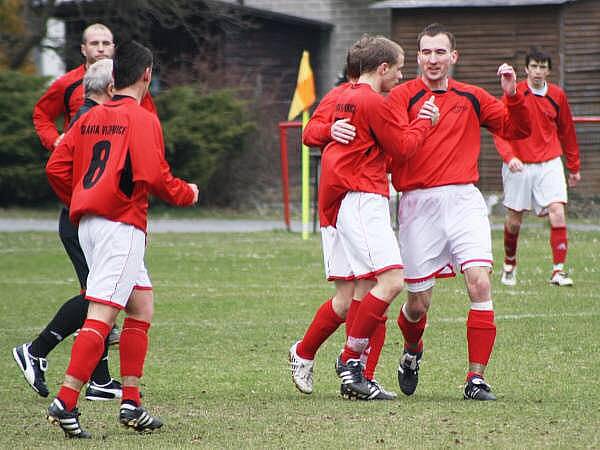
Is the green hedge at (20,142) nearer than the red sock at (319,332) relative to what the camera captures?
No

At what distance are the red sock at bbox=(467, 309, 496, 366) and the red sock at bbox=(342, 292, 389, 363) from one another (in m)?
0.51

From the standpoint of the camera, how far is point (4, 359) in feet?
29.2

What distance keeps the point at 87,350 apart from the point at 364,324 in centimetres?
167

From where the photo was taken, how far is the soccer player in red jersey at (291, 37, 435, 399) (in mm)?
7129

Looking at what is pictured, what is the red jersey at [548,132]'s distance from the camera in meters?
13.1

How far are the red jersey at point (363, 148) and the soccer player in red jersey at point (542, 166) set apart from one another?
5778mm

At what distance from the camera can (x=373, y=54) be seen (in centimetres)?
728

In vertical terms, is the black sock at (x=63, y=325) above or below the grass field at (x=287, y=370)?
above

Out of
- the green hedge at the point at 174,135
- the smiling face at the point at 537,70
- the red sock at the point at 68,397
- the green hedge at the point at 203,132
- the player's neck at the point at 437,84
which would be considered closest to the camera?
the red sock at the point at 68,397

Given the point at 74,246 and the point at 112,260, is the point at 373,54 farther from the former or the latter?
the point at 74,246

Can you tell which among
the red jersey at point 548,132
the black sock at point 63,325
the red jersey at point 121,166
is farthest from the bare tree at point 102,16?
the red jersey at point 121,166

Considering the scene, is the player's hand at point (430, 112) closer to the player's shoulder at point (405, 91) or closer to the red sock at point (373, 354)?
the player's shoulder at point (405, 91)

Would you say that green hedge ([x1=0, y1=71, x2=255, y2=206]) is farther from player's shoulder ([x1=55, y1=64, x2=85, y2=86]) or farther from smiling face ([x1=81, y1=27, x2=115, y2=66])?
smiling face ([x1=81, y1=27, x2=115, y2=66])

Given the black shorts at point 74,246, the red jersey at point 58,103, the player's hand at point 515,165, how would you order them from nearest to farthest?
the black shorts at point 74,246
the red jersey at point 58,103
the player's hand at point 515,165
